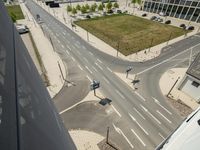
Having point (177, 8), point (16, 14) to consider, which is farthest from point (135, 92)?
point (16, 14)

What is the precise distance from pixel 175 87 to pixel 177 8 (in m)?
56.0

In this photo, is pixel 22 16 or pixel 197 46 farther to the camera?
pixel 22 16

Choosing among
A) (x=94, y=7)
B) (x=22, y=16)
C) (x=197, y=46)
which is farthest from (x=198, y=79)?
(x=22, y=16)

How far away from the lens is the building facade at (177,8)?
2498 inches

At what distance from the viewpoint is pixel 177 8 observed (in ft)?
228

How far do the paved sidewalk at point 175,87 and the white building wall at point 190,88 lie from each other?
794mm

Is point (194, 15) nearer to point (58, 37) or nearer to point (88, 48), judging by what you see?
point (88, 48)

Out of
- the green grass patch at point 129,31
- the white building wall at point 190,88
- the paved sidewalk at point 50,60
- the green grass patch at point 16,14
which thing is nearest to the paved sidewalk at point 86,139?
the paved sidewalk at point 50,60

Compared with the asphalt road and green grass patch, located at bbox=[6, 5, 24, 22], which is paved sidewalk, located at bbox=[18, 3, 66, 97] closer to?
the asphalt road

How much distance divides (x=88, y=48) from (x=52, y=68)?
558 inches

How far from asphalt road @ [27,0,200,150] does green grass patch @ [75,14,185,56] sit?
708cm

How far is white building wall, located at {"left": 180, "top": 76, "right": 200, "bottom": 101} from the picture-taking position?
27.4 metres

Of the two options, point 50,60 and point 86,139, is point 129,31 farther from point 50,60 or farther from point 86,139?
point 86,139

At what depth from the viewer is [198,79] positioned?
26.2 metres
